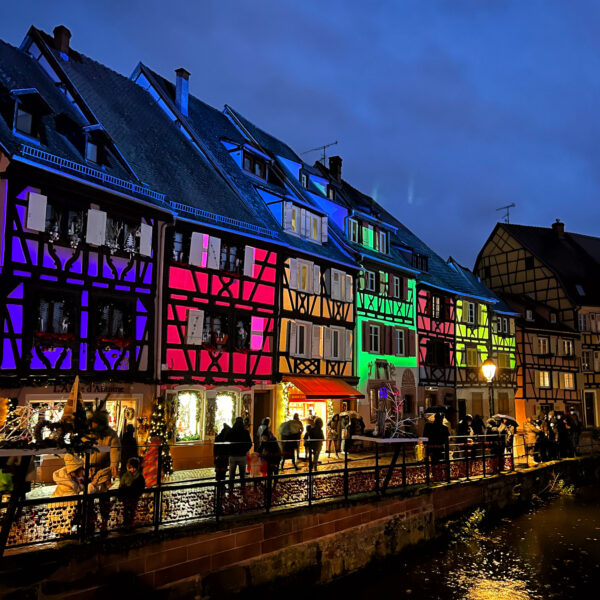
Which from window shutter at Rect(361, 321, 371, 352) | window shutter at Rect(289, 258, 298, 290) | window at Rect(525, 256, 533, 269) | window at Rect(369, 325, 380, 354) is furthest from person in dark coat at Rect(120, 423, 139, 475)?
window at Rect(525, 256, 533, 269)

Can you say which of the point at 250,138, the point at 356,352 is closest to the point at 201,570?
the point at 356,352

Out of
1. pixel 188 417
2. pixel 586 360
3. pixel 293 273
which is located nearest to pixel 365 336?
pixel 293 273

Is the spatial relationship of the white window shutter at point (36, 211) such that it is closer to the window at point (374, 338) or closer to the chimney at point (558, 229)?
the window at point (374, 338)

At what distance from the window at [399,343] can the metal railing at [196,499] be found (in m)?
12.6

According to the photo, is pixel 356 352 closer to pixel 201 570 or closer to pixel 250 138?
pixel 250 138

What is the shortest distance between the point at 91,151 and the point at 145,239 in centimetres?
295

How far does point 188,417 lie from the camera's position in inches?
768

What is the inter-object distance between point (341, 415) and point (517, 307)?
24.0 m

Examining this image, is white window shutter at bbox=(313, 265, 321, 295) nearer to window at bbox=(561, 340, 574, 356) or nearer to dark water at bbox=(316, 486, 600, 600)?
dark water at bbox=(316, 486, 600, 600)

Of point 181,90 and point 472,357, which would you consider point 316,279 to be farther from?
point 472,357

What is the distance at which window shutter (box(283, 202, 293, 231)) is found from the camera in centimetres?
2454

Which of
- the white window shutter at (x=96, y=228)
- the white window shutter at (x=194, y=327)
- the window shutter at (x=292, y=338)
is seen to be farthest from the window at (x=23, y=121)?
the window shutter at (x=292, y=338)

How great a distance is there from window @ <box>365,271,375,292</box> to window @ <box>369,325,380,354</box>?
174 centimetres

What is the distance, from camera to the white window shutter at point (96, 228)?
16.8 metres
